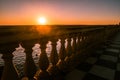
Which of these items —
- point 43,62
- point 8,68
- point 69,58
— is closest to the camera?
point 8,68

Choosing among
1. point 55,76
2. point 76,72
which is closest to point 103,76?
point 76,72

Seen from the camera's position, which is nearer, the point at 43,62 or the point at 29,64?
the point at 29,64

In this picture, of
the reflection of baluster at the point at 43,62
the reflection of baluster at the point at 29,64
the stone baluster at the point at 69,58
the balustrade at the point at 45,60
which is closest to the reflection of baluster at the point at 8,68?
the balustrade at the point at 45,60

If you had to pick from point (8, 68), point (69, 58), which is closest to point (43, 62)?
point (8, 68)

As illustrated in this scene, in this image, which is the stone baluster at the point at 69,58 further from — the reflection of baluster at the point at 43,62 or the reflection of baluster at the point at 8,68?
the reflection of baluster at the point at 8,68

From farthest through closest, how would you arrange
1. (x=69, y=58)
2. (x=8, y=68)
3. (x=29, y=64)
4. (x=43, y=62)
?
1. (x=69, y=58)
2. (x=43, y=62)
3. (x=29, y=64)
4. (x=8, y=68)

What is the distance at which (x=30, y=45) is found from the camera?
867 mm

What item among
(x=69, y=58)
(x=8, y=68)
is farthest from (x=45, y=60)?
(x=69, y=58)

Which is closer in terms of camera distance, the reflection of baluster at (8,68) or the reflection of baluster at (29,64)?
the reflection of baluster at (8,68)

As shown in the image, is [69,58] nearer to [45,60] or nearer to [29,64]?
[45,60]

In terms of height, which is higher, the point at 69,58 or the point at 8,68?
the point at 8,68

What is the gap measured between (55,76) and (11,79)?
74 centimetres

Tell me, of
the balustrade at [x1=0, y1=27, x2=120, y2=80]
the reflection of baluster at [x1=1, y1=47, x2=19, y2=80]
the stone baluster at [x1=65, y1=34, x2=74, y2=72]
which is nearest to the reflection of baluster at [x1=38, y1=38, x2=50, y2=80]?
the balustrade at [x1=0, y1=27, x2=120, y2=80]

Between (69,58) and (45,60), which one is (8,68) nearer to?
(45,60)
